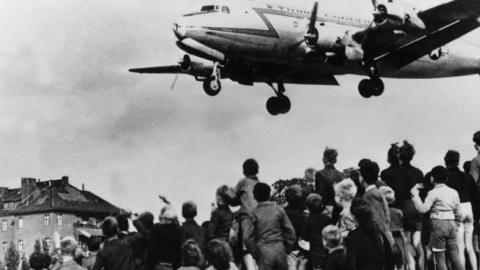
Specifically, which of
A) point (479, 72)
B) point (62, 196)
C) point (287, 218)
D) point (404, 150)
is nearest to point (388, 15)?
point (479, 72)

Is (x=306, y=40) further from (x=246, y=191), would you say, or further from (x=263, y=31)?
(x=246, y=191)

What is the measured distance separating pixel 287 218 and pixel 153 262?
81.4 inches

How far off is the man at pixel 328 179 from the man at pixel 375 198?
2.81 ft

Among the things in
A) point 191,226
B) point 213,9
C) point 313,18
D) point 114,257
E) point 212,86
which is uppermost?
point 213,9

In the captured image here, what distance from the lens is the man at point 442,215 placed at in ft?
41.9

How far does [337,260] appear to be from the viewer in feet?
31.0

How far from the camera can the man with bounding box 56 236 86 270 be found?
978 centimetres

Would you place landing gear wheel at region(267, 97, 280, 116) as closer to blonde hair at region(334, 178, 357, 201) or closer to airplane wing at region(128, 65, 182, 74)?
airplane wing at region(128, 65, 182, 74)

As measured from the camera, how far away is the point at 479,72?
35.6 meters

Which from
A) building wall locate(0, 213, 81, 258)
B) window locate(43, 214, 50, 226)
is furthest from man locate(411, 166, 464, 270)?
window locate(43, 214, 50, 226)

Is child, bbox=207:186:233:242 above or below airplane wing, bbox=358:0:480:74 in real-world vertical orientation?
below

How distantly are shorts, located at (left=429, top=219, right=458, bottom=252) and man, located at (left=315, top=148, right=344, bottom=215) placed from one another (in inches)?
73.5

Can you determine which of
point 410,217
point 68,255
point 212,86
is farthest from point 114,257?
point 212,86

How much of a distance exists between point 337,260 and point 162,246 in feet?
8.97
